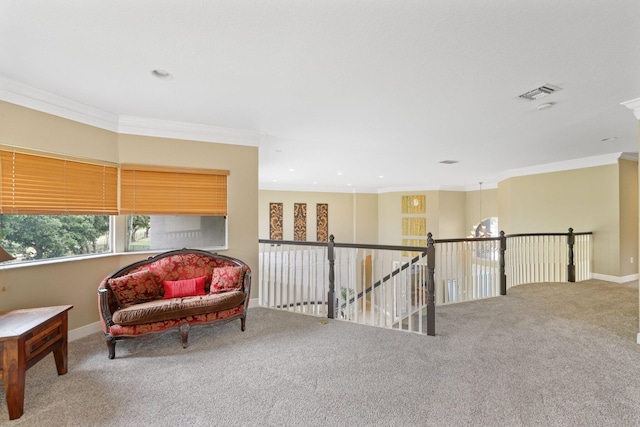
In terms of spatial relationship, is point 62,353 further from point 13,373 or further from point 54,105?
point 54,105

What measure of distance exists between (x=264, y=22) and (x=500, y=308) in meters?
4.46

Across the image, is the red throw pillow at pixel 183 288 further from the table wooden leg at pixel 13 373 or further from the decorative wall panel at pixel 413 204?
the decorative wall panel at pixel 413 204

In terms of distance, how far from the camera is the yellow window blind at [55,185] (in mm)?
2781

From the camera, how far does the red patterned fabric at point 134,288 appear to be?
2.96 metres

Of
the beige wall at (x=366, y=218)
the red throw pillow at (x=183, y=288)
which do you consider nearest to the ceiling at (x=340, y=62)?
the red throw pillow at (x=183, y=288)

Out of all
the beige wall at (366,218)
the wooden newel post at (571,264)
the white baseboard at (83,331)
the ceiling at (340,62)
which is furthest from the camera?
the beige wall at (366,218)

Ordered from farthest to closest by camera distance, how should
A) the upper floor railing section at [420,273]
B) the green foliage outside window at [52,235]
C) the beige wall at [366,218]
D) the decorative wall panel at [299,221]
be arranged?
the beige wall at [366,218] < the decorative wall panel at [299,221] < the upper floor railing section at [420,273] < the green foliage outside window at [52,235]

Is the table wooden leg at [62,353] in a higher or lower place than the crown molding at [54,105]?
lower

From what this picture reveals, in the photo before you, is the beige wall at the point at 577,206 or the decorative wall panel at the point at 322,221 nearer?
the beige wall at the point at 577,206

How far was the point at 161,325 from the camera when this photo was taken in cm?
284

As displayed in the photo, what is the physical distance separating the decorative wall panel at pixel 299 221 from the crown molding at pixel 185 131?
20.6 ft

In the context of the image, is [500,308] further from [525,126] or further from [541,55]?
[541,55]

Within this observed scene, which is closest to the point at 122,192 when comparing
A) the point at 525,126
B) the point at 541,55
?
the point at 541,55

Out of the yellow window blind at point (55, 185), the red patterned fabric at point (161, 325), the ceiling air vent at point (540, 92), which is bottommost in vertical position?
the red patterned fabric at point (161, 325)
